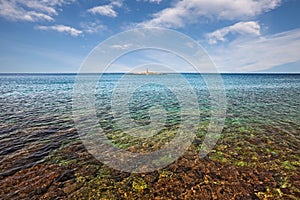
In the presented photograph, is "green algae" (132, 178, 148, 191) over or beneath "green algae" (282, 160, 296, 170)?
beneath

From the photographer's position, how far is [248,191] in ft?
21.4

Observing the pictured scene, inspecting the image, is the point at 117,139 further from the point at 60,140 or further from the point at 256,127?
the point at 256,127

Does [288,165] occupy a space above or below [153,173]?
above

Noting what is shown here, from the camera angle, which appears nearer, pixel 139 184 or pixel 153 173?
pixel 139 184

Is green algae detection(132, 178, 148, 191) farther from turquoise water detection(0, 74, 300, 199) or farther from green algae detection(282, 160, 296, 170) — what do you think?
green algae detection(282, 160, 296, 170)

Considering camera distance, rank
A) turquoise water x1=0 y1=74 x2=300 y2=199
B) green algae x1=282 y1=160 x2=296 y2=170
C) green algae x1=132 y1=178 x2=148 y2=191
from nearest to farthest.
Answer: turquoise water x1=0 y1=74 x2=300 y2=199 < green algae x1=132 y1=178 x2=148 y2=191 < green algae x1=282 y1=160 x2=296 y2=170

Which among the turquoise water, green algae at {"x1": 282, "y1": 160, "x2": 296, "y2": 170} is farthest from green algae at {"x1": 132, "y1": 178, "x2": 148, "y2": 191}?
green algae at {"x1": 282, "y1": 160, "x2": 296, "y2": 170}

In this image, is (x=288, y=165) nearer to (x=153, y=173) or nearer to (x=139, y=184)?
(x=153, y=173)

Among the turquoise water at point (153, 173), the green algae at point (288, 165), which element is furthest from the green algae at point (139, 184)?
the green algae at point (288, 165)

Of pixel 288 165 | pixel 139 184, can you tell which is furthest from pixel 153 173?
pixel 288 165

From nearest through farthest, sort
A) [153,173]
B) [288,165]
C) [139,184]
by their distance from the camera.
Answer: [139,184], [153,173], [288,165]

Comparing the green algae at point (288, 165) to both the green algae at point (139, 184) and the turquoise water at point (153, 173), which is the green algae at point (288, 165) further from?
the green algae at point (139, 184)

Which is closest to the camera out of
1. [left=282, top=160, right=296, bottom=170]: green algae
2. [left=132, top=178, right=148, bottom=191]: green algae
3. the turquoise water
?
the turquoise water

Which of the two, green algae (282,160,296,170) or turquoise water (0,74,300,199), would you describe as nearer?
turquoise water (0,74,300,199)
